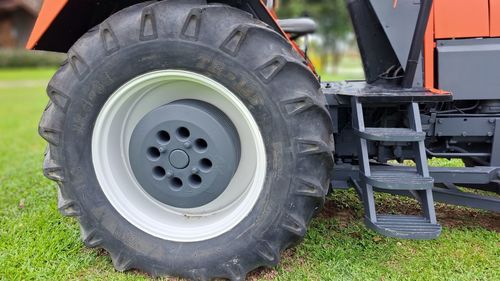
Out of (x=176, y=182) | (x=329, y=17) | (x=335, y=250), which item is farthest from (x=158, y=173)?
(x=329, y=17)

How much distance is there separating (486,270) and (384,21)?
4.81ft

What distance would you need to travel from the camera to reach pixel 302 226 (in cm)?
216

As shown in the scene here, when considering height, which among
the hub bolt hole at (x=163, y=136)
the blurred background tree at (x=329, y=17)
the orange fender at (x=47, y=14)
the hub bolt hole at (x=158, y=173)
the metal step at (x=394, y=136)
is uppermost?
the orange fender at (x=47, y=14)

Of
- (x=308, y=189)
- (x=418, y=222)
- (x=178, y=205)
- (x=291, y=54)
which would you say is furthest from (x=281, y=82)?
(x=418, y=222)

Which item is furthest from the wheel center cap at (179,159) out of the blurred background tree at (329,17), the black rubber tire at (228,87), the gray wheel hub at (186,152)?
the blurred background tree at (329,17)

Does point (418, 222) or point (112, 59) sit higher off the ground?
point (112, 59)

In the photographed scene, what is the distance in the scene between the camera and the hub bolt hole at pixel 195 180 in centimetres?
229

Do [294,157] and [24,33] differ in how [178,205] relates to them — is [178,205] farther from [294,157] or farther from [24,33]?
[24,33]

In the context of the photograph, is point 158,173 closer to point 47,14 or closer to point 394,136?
point 47,14

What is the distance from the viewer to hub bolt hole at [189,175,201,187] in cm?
229

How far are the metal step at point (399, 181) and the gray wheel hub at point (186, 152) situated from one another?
693 millimetres

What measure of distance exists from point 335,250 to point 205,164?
96cm

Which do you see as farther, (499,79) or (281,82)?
(499,79)

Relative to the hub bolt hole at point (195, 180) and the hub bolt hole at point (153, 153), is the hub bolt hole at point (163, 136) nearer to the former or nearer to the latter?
the hub bolt hole at point (153, 153)
